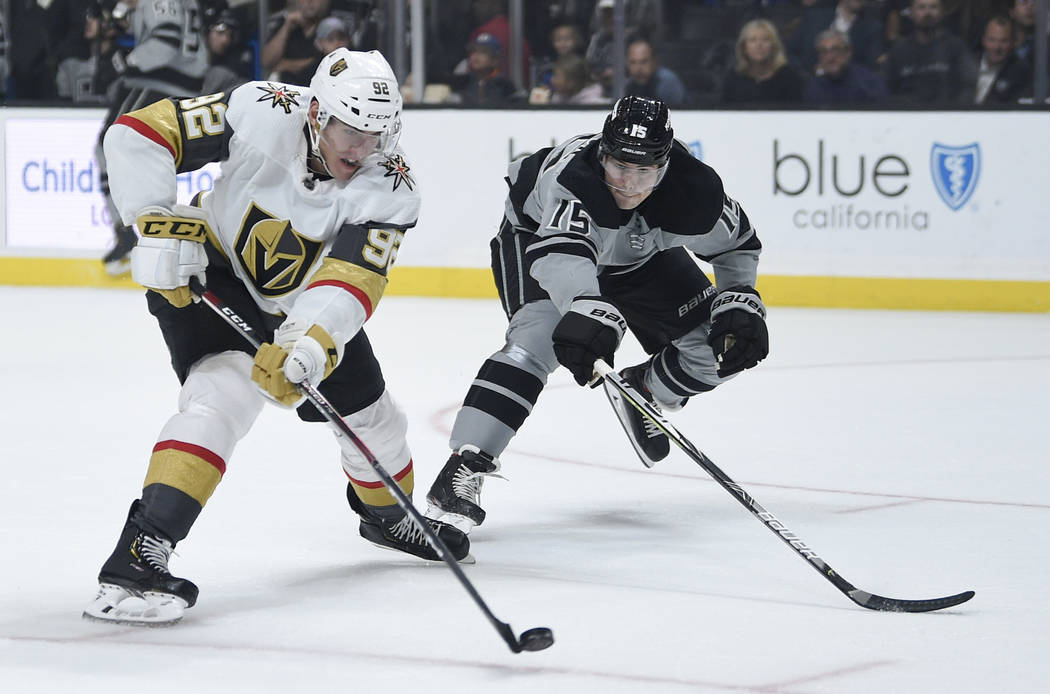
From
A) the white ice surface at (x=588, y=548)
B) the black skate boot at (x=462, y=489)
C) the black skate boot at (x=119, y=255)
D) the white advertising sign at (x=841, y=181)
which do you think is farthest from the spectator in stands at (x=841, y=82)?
the black skate boot at (x=462, y=489)

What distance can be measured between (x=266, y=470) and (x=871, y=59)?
443 cm

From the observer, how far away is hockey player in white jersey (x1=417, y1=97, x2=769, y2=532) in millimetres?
3193

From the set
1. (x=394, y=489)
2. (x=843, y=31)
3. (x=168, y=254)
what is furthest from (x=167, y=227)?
(x=843, y=31)

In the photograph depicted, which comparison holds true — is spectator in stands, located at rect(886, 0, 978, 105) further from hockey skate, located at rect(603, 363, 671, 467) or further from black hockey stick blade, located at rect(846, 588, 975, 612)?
black hockey stick blade, located at rect(846, 588, 975, 612)

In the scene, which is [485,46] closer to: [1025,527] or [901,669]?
[1025,527]

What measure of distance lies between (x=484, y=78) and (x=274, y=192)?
16.9 feet

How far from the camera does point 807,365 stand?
18.9 feet

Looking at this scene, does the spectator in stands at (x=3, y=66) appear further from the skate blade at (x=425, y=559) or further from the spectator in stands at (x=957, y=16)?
the skate blade at (x=425, y=559)

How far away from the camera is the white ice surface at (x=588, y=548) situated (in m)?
2.40

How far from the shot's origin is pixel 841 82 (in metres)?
7.35

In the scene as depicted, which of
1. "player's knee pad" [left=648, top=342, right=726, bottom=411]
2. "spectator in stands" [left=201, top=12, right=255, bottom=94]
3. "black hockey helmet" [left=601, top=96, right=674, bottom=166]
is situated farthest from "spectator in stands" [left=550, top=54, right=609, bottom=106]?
"black hockey helmet" [left=601, top=96, right=674, bottom=166]

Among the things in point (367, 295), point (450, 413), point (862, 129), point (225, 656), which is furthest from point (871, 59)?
point (225, 656)

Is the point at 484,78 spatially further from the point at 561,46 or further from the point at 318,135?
the point at 318,135

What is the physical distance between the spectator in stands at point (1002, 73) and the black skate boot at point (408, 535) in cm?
483
